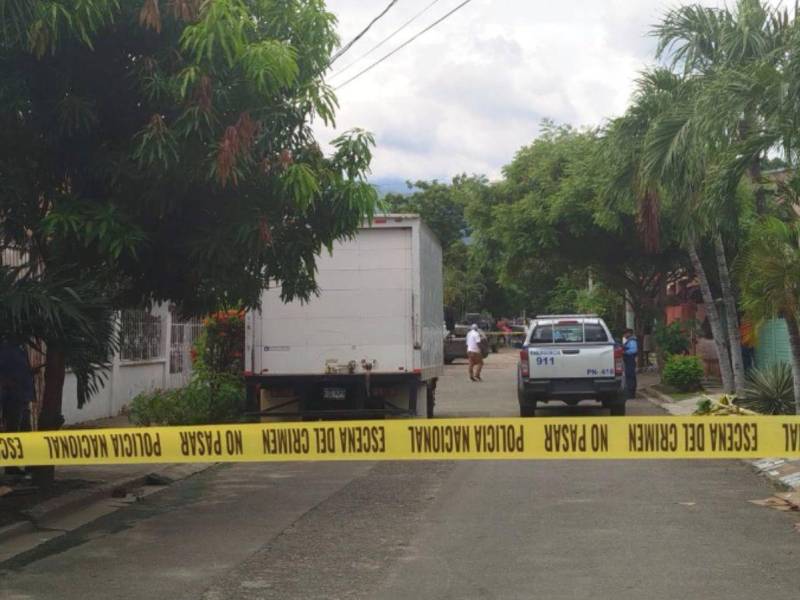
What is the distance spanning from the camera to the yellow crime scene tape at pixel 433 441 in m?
7.93

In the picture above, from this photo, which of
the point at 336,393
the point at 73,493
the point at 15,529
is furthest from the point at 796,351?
the point at 15,529

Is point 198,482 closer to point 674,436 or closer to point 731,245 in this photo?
point 674,436

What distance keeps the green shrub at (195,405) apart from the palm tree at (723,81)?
7.97 meters

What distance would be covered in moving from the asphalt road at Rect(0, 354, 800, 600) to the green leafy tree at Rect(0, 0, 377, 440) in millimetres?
2088

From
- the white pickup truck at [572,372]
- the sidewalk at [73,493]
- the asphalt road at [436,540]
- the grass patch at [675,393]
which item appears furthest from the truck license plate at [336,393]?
the grass patch at [675,393]

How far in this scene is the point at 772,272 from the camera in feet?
42.2

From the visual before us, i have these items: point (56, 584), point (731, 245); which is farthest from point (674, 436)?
point (731, 245)

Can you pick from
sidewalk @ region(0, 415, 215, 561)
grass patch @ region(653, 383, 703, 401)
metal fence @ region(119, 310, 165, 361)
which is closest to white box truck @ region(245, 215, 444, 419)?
sidewalk @ region(0, 415, 215, 561)

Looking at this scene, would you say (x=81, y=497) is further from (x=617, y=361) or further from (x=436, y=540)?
(x=617, y=361)

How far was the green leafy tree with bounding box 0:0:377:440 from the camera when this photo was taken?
9.13 metres

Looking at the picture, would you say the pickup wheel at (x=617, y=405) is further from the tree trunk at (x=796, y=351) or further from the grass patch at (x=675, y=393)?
the tree trunk at (x=796, y=351)

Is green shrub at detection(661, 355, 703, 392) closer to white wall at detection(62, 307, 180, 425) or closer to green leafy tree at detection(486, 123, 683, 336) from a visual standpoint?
green leafy tree at detection(486, 123, 683, 336)

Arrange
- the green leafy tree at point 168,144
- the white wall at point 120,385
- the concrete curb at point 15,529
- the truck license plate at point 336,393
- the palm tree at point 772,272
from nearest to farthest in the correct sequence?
the concrete curb at point 15,529, the green leafy tree at point 168,144, the palm tree at point 772,272, the truck license plate at point 336,393, the white wall at point 120,385

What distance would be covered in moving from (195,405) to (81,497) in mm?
6241
